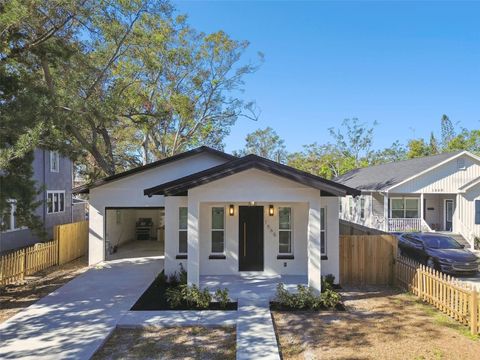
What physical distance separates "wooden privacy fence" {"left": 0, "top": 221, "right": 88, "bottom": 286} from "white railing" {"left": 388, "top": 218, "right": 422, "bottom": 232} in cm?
1826

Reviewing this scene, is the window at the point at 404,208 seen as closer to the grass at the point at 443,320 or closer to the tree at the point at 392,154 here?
the grass at the point at 443,320

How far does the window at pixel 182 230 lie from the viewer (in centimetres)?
1162

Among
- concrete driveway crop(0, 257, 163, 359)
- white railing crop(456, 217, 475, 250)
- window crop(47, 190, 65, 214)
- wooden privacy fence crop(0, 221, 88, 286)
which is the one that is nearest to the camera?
concrete driveway crop(0, 257, 163, 359)

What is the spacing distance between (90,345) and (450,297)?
26.3ft

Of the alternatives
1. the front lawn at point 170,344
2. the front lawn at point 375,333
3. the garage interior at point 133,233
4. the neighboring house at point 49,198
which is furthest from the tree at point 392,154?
the front lawn at point 170,344

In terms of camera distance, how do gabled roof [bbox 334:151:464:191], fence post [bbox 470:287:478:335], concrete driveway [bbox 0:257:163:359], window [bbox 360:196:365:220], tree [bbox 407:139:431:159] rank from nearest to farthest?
concrete driveway [bbox 0:257:163:359] < fence post [bbox 470:287:478:335] < gabled roof [bbox 334:151:464:191] < window [bbox 360:196:365:220] < tree [bbox 407:139:431:159]

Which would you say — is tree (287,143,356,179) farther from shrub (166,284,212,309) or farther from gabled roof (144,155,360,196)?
shrub (166,284,212,309)

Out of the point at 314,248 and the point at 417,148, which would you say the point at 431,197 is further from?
the point at 417,148

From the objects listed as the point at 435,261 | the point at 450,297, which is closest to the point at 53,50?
the point at 450,297

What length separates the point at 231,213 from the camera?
11461mm

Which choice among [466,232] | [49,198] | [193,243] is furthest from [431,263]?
[49,198]

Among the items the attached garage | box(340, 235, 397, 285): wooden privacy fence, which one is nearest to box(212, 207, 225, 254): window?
the attached garage

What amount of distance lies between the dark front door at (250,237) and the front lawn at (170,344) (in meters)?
4.08

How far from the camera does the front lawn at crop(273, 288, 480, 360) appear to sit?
6.34 metres
